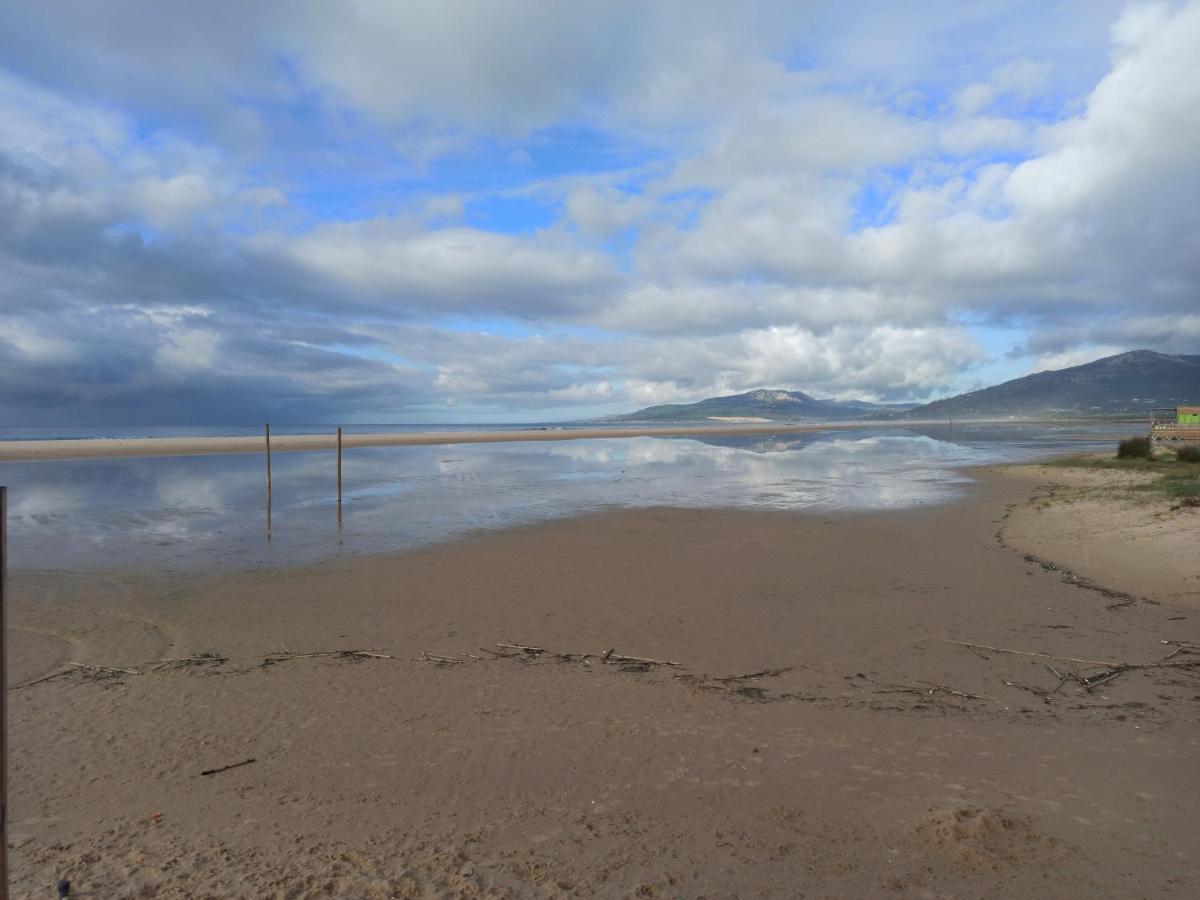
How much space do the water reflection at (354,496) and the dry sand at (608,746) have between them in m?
4.10

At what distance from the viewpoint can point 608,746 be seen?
5344 mm

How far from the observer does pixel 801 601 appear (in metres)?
10.0

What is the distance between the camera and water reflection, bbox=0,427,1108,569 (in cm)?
1436

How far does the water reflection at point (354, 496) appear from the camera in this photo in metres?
14.4

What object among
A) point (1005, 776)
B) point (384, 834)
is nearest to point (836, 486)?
point (1005, 776)

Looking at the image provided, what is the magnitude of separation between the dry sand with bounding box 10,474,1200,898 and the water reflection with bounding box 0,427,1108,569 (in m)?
4.10

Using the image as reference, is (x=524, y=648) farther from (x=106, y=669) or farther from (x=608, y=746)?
(x=106, y=669)

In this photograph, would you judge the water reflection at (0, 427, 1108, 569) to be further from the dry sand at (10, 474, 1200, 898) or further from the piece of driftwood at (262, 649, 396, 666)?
the piece of driftwood at (262, 649, 396, 666)

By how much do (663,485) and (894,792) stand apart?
21399 mm

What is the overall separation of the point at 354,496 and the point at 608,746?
19163mm

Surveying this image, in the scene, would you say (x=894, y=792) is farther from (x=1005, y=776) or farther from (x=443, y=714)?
(x=443, y=714)

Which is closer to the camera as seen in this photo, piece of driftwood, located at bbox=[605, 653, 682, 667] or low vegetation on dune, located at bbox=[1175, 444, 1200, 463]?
piece of driftwood, located at bbox=[605, 653, 682, 667]

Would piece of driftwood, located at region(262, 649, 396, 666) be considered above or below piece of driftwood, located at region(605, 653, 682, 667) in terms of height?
above

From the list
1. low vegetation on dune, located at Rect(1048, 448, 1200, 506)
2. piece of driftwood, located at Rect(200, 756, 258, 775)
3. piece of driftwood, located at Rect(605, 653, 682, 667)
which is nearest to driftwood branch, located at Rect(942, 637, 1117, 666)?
piece of driftwood, located at Rect(605, 653, 682, 667)
